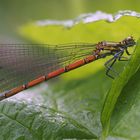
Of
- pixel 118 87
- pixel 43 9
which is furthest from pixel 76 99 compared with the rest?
pixel 43 9

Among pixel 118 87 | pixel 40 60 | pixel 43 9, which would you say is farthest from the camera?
pixel 43 9

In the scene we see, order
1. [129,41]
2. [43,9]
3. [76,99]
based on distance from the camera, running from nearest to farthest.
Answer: [76,99], [129,41], [43,9]

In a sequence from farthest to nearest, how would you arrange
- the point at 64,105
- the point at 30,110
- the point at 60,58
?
the point at 60,58 → the point at 64,105 → the point at 30,110

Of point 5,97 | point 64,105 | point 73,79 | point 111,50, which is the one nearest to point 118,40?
point 111,50

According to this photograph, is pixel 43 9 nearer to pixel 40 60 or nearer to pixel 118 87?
pixel 40 60

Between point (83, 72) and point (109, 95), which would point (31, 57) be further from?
point (109, 95)

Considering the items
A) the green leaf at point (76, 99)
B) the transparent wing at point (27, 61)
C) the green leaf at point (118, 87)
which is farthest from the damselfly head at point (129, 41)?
the green leaf at point (118, 87)

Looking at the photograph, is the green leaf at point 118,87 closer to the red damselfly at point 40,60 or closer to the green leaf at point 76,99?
the green leaf at point 76,99
